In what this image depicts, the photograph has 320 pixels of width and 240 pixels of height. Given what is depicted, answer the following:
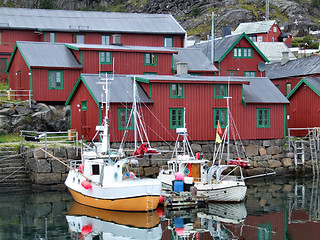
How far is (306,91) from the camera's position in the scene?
4950 cm

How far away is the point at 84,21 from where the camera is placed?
58594 millimetres

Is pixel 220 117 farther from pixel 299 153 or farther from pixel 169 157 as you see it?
pixel 299 153

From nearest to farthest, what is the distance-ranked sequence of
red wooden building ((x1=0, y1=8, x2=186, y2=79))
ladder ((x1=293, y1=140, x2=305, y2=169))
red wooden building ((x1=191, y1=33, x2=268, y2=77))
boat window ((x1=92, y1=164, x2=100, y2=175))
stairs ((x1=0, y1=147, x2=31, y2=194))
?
boat window ((x1=92, y1=164, x2=100, y2=175)) < stairs ((x1=0, y1=147, x2=31, y2=194)) < ladder ((x1=293, y1=140, x2=305, y2=169)) < red wooden building ((x1=191, y1=33, x2=268, y2=77)) < red wooden building ((x1=0, y1=8, x2=186, y2=79))

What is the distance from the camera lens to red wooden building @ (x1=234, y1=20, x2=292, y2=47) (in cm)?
9769

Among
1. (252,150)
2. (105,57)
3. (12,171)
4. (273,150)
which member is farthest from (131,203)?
(105,57)

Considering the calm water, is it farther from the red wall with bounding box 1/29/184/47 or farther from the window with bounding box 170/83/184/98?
the red wall with bounding box 1/29/184/47

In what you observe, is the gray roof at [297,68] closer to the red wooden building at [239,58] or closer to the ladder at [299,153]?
the red wooden building at [239,58]

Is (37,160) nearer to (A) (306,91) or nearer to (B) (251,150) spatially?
(B) (251,150)

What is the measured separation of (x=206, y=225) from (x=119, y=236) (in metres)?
4.40

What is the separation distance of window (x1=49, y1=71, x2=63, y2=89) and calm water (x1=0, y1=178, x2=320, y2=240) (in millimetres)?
12903

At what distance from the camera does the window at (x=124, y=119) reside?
39.2 m

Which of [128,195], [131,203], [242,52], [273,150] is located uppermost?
[242,52]

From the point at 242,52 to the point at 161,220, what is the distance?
1179 inches

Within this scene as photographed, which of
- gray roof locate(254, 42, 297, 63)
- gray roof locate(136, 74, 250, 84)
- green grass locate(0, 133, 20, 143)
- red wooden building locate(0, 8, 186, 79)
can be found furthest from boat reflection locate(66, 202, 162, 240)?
gray roof locate(254, 42, 297, 63)
